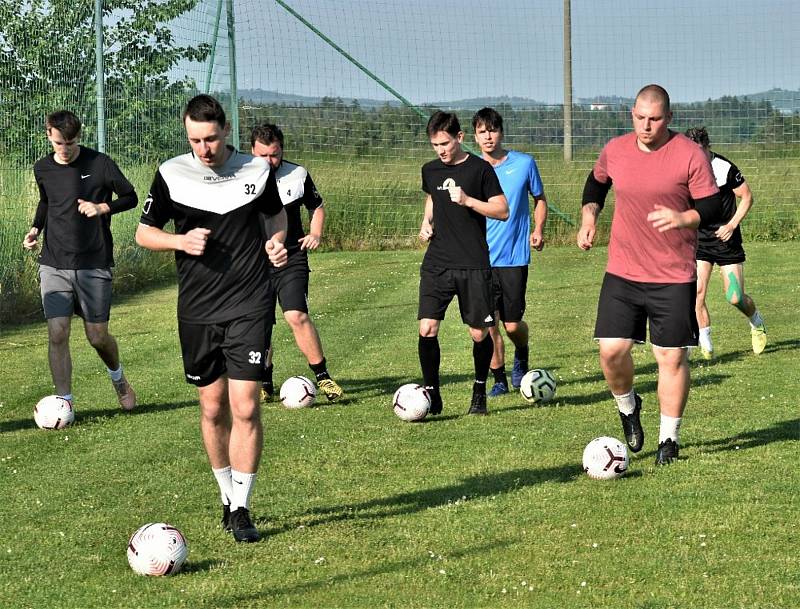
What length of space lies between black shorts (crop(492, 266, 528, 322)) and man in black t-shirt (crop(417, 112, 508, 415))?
93 centimetres

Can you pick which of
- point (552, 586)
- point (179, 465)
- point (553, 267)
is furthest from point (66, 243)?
point (553, 267)

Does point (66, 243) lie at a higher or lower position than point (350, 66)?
lower

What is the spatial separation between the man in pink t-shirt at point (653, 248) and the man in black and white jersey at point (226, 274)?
7.73ft

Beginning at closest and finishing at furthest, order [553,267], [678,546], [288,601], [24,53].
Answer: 1. [288,601]
2. [678,546]
3. [24,53]
4. [553,267]

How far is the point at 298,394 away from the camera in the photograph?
33.2 ft

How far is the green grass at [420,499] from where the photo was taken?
18.6 ft

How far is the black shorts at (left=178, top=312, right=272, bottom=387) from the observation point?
6242 millimetres

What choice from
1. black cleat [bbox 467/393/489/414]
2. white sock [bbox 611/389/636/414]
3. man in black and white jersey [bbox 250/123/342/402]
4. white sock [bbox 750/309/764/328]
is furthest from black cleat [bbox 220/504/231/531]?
white sock [bbox 750/309/764/328]

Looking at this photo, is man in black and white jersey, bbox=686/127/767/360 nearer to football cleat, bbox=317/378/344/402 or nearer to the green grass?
the green grass

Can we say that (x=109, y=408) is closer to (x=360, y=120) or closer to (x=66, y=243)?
(x=66, y=243)

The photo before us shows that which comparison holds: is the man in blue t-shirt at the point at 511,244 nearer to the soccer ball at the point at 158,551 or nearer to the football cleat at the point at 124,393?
the football cleat at the point at 124,393

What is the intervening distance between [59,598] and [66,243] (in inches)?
185

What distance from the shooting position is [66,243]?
9.85 m

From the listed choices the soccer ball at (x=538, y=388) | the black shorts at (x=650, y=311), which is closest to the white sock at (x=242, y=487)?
the black shorts at (x=650, y=311)
